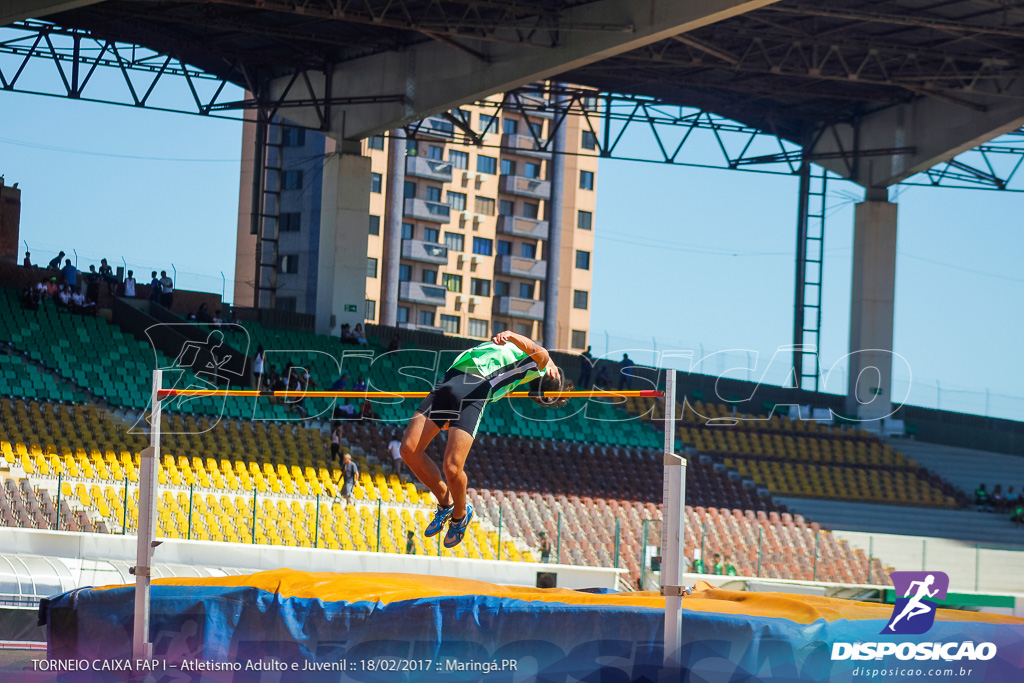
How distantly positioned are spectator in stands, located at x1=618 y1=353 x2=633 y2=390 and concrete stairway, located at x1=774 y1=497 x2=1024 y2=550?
6790mm

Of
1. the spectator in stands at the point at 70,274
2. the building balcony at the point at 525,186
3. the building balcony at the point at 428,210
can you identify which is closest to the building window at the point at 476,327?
the building balcony at the point at 428,210

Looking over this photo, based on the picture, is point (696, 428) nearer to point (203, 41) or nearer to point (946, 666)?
point (203, 41)

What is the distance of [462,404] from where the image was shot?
8.98 meters

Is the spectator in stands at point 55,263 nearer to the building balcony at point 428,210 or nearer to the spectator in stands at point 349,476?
the spectator in stands at point 349,476

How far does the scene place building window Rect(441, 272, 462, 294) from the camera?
7031 cm

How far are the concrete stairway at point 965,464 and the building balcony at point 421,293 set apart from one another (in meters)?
40.2

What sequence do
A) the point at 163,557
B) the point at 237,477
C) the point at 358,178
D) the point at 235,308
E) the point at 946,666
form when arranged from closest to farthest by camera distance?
the point at 946,666
the point at 163,557
the point at 237,477
the point at 358,178
the point at 235,308

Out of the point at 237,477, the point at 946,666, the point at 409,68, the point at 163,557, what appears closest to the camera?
the point at 946,666

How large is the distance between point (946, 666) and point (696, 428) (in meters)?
19.9

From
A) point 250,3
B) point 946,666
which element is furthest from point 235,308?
point 946,666

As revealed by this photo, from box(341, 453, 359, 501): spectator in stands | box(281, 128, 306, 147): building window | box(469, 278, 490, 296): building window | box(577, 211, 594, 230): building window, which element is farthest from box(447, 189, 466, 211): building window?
box(341, 453, 359, 501): spectator in stands

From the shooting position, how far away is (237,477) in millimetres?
20094

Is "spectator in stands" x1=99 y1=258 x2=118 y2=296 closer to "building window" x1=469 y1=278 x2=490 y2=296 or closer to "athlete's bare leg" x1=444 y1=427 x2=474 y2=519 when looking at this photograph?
"athlete's bare leg" x1=444 y1=427 x2=474 y2=519

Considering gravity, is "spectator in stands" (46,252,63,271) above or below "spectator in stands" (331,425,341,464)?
above
